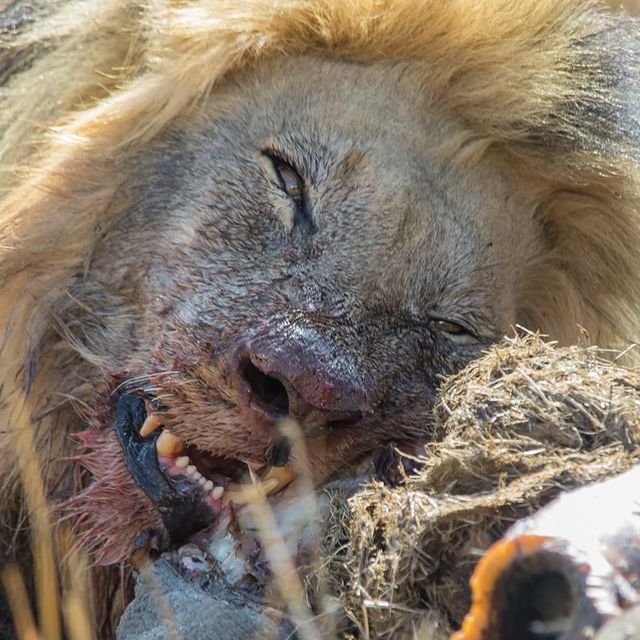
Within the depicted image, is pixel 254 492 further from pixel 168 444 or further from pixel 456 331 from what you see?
pixel 456 331

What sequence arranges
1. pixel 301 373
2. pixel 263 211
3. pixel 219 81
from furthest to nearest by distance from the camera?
1. pixel 219 81
2. pixel 263 211
3. pixel 301 373

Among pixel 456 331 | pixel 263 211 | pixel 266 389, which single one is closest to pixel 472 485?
pixel 266 389

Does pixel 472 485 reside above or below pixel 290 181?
below

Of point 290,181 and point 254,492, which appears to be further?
point 290,181

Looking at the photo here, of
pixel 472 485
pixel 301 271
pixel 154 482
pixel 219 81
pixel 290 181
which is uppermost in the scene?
pixel 219 81

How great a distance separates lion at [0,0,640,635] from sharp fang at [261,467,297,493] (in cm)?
1

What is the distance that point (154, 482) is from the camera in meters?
2.53

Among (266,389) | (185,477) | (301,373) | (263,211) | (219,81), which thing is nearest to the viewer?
(301,373)

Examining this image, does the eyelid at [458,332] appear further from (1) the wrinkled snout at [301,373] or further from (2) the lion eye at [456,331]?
(1) the wrinkled snout at [301,373]

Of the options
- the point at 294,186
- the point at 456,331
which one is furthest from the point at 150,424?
the point at 456,331

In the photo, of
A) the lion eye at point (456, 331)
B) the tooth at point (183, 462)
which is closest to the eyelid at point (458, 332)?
the lion eye at point (456, 331)

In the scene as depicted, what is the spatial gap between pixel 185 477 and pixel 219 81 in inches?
40.1

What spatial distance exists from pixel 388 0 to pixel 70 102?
0.84 metres

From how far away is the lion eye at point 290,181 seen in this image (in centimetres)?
275
